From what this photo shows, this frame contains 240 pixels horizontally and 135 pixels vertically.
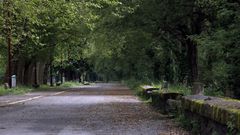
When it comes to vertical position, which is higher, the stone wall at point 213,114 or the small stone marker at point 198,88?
the small stone marker at point 198,88

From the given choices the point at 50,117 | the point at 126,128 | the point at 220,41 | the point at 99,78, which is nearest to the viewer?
Result: the point at 220,41

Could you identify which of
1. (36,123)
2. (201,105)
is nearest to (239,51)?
(201,105)

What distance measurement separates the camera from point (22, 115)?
19.6m

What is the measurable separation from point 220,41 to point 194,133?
2.62m

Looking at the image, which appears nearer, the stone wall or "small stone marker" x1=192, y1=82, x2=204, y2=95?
the stone wall

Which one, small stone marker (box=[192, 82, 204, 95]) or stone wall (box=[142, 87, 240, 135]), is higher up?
small stone marker (box=[192, 82, 204, 95])

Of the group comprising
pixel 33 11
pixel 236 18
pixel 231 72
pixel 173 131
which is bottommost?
pixel 173 131

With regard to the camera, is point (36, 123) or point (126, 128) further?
point (36, 123)

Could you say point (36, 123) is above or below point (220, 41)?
below

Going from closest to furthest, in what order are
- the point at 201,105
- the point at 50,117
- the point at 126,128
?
Result: the point at 201,105 < the point at 126,128 < the point at 50,117

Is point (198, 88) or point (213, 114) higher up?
point (198, 88)

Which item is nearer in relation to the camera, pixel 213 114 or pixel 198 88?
pixel 213 114

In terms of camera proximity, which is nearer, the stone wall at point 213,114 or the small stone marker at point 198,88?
the stone wall at point 213,114

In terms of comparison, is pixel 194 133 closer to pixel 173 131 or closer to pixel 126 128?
pixel 173 131
